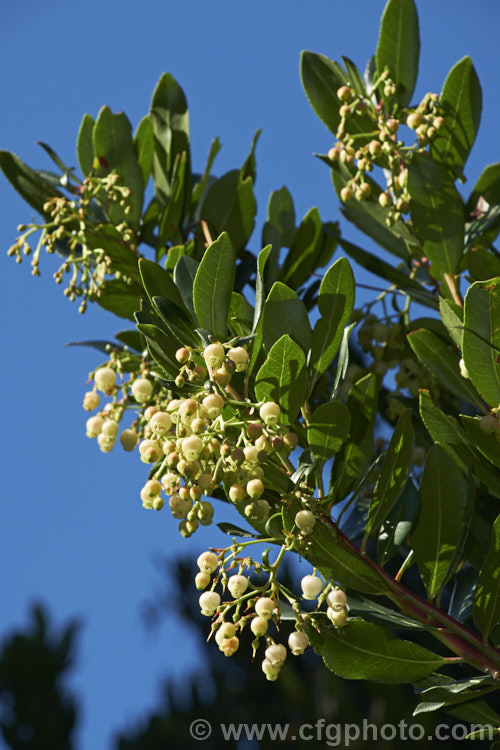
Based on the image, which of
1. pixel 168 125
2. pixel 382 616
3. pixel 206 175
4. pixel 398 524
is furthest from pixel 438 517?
pixel 168 125

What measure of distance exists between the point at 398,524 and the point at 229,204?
0.87 metres

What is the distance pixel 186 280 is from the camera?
52.2 inches

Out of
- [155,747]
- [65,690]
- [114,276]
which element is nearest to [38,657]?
[65,690]

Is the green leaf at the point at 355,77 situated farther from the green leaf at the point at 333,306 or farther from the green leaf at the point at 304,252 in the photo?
the green leaf at the point at 333,306

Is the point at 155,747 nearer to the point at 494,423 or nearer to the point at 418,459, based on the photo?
the point at 418,459

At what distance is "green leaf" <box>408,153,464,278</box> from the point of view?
1.55 metres

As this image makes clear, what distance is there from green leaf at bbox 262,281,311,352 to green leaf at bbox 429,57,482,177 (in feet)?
2.26

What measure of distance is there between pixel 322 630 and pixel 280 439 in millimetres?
335

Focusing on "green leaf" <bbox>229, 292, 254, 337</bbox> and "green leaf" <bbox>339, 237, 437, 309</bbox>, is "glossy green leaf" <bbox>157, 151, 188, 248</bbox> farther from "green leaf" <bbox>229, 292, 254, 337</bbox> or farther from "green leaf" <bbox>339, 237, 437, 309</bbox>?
"green leaf" <bbox>229, 292, 254, 337</bbox>

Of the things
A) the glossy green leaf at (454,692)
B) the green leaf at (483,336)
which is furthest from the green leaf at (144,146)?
the glossy green leaf at (454,692)

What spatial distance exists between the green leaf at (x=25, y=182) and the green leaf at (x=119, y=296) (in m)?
0.27

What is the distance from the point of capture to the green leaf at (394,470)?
1244 millimetres

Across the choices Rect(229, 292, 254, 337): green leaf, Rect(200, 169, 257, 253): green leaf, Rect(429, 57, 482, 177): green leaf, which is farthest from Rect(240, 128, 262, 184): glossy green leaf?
Rect(229, 292, 254, 337): green leaf

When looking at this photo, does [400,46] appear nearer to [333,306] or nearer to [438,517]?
[333,306]
